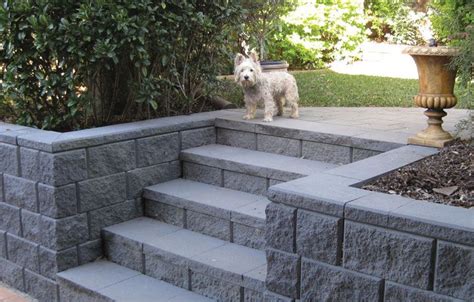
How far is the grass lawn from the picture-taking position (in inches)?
253

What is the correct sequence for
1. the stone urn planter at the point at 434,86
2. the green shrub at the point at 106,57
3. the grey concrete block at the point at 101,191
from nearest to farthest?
the stone urn planter at the point at 434,86 < the grey concrete block at the point at 101,191 < the green shrub at the point at 106,57

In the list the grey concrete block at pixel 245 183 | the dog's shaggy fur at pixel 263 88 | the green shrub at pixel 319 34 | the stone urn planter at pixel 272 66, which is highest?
the green shrub at pixel 319 34

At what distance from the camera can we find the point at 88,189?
13.9 feet

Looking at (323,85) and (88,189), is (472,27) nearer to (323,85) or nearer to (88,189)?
(88,189)

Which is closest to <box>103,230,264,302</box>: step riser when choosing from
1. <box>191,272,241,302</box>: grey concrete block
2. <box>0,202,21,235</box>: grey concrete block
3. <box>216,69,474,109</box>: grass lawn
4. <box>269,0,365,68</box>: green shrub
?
<box>191,272,241,302</box>: grey concrete block

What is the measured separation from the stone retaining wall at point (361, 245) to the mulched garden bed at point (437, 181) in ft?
0.59

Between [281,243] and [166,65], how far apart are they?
2.66 meters

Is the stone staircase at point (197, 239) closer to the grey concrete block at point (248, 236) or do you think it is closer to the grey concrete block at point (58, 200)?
the grey concrete block at point (248, 236)

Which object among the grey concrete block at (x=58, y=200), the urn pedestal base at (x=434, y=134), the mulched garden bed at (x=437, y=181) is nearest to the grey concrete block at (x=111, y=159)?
the grey concrete block at (x=58, y=200)

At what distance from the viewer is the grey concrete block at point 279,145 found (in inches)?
185

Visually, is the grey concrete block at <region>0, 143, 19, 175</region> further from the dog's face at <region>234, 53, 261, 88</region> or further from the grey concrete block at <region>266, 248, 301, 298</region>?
the grey concrete block at <region>266, 248, 301, 298</region>

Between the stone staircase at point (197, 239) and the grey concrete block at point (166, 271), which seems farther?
the grey concrete block at point (166, 271)

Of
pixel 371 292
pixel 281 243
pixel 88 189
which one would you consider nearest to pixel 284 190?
pixel 281 243

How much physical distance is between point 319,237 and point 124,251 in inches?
73.0
